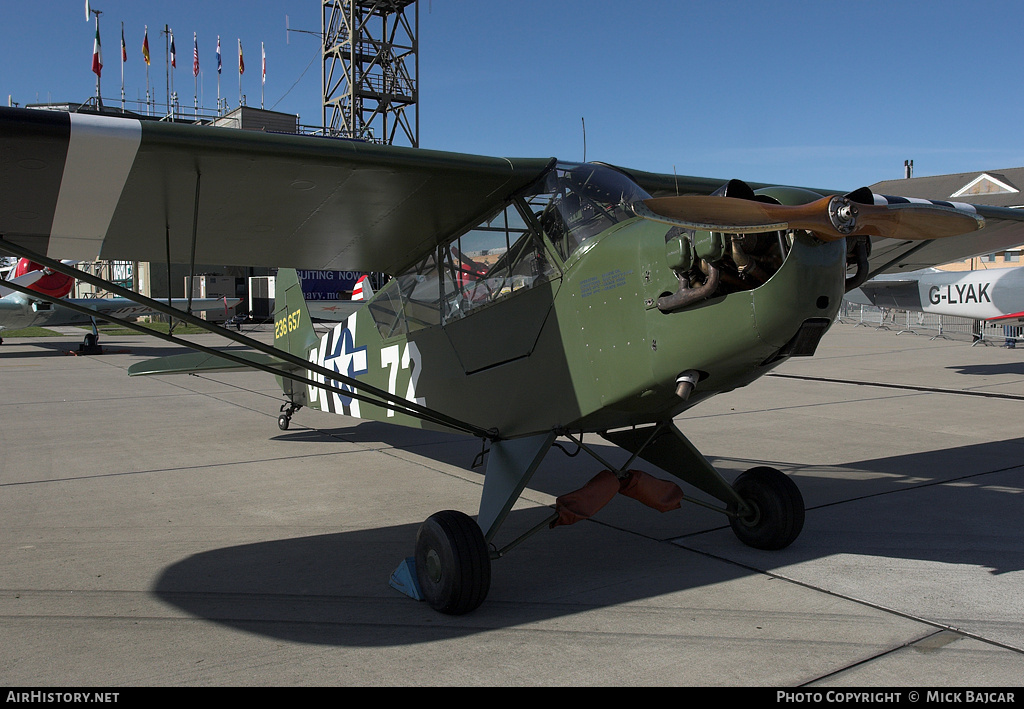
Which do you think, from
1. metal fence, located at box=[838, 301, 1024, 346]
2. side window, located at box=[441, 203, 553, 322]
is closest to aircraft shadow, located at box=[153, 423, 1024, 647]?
side window, located at box=[441, 203, 553, 322]

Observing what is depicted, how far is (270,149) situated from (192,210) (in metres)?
1.01

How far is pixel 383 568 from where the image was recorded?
4410 mm

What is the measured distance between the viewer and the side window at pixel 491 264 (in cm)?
438

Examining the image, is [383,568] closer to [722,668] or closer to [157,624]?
[157,624]

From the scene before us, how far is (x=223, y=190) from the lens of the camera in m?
4.41

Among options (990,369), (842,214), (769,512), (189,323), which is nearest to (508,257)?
(189,323)

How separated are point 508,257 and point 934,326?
30126 millimetres

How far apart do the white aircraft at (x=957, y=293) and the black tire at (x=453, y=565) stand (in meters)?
16.9

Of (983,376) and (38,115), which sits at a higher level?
(38,115)

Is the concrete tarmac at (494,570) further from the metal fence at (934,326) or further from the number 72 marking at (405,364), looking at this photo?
the metal fence at (934,326)

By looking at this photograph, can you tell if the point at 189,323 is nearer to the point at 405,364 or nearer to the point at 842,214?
the point at 405,364

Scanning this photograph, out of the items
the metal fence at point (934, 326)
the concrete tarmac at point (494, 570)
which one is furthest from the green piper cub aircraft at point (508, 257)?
the metal fence at point (934, 326)

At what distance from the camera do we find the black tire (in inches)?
144
